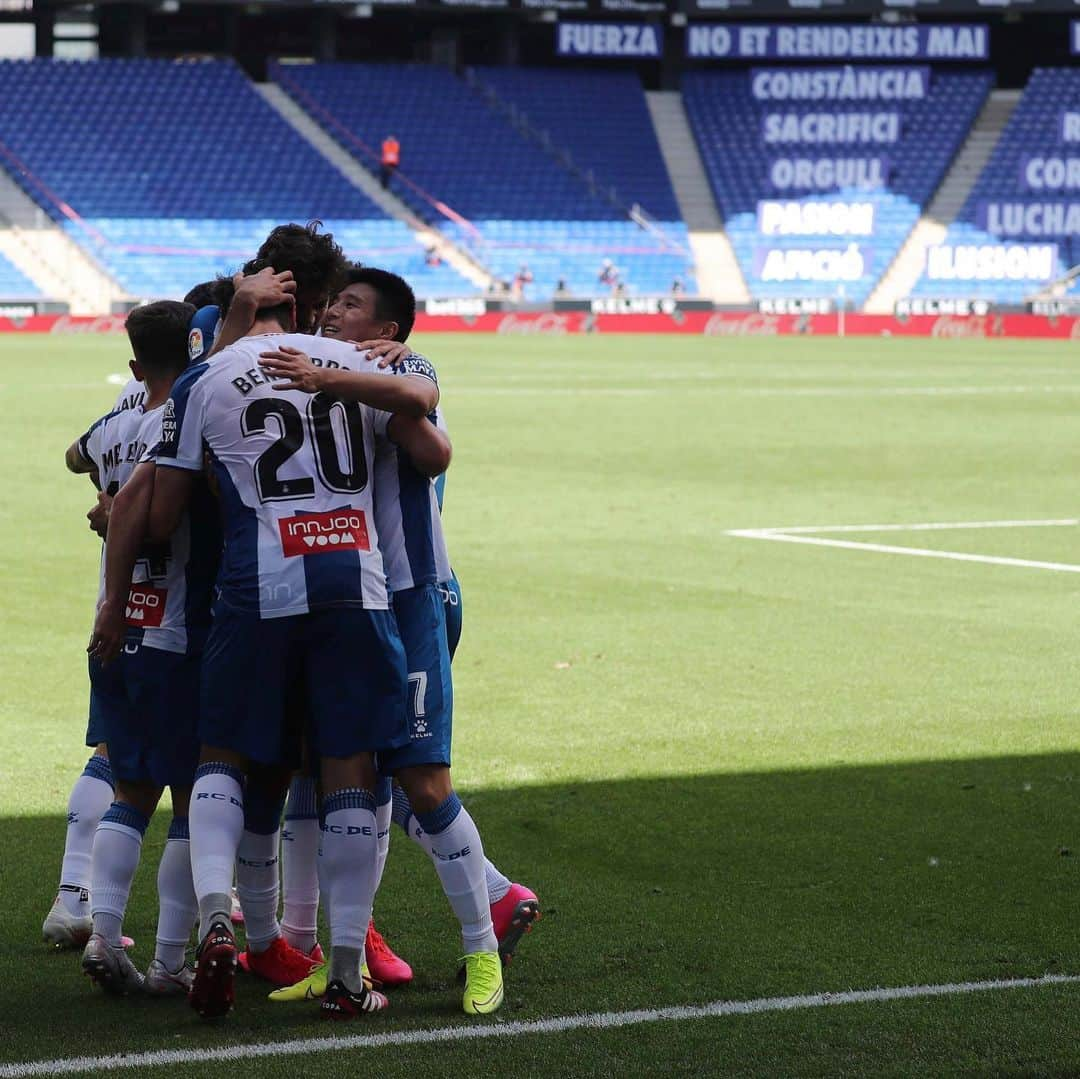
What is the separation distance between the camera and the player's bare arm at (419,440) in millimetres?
4703

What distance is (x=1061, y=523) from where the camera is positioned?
1480 cm

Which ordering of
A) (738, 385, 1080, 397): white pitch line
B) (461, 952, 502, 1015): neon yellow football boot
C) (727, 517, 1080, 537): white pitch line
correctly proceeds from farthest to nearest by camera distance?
(738, 385, 1080, 397): white pitch line < (727, 517, 1080, 537): white pitch line < (461, 952, 502, 1015): neon yellow football boot

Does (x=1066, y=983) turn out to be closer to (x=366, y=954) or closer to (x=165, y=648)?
(x=366, y=954)

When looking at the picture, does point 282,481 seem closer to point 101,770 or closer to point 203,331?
point 203,331

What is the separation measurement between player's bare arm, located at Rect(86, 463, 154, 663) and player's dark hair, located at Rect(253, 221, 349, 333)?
568mm

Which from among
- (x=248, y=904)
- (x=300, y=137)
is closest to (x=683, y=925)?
(x=248, y=904)

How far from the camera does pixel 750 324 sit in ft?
172

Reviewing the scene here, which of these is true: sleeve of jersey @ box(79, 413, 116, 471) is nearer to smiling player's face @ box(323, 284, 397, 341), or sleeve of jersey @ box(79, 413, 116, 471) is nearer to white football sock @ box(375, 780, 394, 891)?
smiling player's face @ box(323, 284, 397, 341)

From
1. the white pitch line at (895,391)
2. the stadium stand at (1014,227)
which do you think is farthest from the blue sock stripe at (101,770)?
the stadium stand at (1014,227)

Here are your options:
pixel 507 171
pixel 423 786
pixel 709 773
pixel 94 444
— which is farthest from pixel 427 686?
pixel 507 171

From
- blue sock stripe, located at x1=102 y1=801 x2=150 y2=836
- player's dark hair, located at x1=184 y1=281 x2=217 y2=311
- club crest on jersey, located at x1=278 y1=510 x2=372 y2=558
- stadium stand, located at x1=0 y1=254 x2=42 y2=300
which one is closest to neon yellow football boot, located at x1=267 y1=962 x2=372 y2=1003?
blue sock stripe, located at x1=102 y1=801 x2=150 y2=836

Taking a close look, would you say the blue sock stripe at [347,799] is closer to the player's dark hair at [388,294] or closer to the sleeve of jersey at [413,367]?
the sleeve of jersey at [413,367]

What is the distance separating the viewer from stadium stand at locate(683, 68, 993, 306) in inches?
2415

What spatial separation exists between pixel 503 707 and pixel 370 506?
3.94 metres
